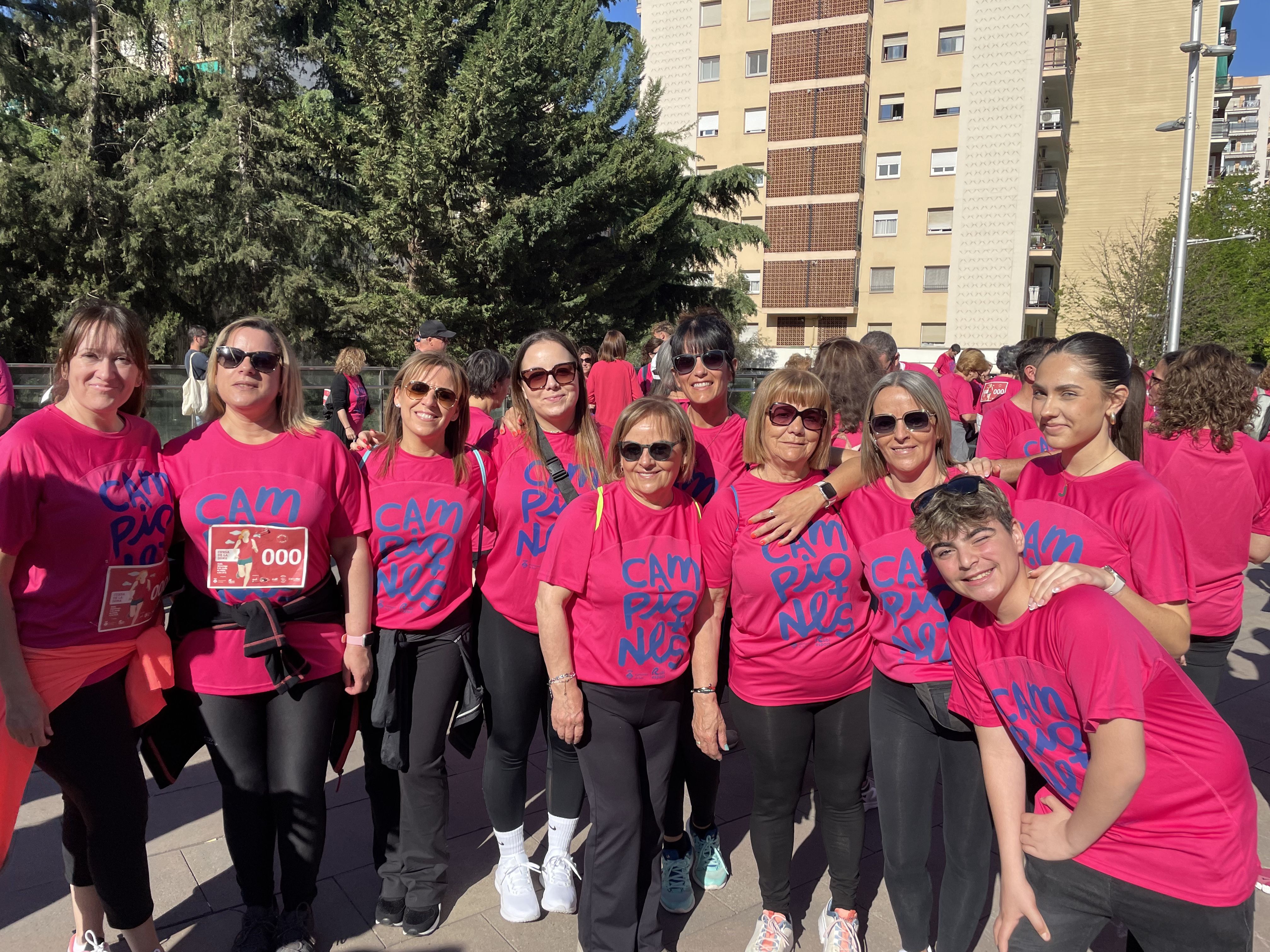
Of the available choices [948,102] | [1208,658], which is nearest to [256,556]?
[1208,658]

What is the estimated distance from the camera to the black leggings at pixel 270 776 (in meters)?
2.77

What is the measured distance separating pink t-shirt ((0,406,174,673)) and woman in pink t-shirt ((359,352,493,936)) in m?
0.72

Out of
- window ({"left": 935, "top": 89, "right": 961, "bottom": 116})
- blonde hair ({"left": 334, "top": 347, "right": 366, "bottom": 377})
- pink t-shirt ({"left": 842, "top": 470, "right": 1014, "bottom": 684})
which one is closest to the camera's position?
pink t-shirt ({"left": 842, "top": 470, "right": 1014, "bottom": 684})

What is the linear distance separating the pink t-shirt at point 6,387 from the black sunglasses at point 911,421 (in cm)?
313

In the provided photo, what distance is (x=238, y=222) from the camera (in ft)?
72.8

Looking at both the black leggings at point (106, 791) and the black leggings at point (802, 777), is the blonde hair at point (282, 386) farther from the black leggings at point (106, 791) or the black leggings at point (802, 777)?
the black leggings at point (802, 777)

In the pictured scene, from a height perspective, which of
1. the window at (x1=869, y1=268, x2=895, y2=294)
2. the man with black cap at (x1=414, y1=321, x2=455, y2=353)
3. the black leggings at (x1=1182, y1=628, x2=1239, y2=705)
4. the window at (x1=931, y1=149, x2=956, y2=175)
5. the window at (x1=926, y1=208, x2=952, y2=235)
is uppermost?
the window at (x1=931, y1=149, x2=956, y2=175)

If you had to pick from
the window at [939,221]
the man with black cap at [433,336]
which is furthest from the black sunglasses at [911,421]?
the window at [939,221]

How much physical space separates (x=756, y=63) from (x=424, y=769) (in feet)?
145

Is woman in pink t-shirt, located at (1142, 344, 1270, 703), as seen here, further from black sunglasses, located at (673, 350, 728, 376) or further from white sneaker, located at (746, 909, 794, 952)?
white sneaker, located at (746, 909, 794, 952)

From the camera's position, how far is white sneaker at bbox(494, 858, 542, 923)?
10.4ft

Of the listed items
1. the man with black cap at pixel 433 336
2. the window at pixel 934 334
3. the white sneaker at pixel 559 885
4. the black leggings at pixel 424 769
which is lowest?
the white sneaker at pixel 559 885

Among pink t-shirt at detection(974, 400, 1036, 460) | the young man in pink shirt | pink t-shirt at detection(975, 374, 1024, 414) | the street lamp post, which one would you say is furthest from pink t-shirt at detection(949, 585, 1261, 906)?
the street lamp post

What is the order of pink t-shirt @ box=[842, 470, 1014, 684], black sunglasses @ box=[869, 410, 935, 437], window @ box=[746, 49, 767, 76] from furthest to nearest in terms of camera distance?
window @ box=[746, 49, 767, 76]
black sunglasses @ box=[869, 410, 935, 437]
pink t-shirt @ box=[842, 470, 1014, 684]
